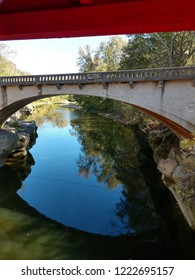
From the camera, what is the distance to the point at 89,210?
1208 cm

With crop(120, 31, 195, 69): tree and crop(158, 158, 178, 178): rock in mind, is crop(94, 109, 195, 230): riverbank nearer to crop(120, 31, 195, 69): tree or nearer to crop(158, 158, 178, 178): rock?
crop(158, 158, 178, 178): rock

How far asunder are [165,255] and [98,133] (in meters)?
21.0

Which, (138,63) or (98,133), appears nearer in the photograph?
(138,63)

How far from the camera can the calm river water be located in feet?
30.4

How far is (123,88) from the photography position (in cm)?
1494

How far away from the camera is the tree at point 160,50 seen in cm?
Result: 2106

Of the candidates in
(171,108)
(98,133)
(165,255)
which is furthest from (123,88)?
(98,133)

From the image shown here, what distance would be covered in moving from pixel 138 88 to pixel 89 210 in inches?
282

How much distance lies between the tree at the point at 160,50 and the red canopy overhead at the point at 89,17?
64.0ft

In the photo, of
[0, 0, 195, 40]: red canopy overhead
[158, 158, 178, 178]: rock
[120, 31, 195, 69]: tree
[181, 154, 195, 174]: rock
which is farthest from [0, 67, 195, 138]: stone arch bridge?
[0, 0, 195, 40]: red canopy overhead

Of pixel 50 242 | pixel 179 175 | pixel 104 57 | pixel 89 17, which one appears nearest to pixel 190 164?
pixel 179 175

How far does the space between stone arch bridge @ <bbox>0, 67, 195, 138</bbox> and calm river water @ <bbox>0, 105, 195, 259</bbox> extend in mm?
4286

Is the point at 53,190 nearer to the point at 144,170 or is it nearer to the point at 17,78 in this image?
the point at 144,170

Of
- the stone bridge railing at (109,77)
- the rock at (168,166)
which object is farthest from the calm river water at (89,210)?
the stone bridge railing at (109,77)
